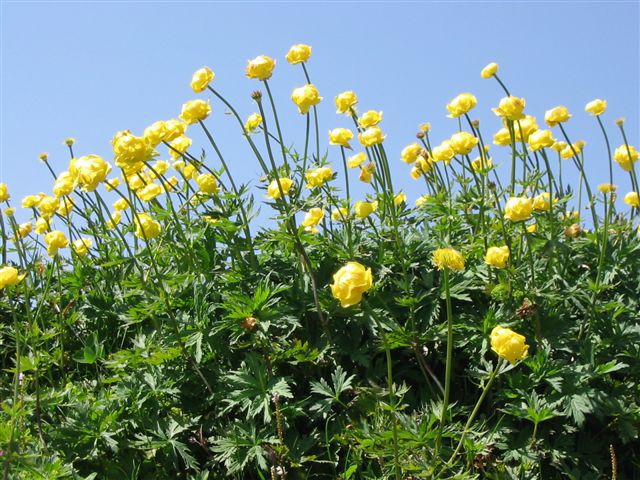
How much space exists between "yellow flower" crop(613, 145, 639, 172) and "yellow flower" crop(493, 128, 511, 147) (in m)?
0.51

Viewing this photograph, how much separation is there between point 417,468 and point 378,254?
2.99 ft

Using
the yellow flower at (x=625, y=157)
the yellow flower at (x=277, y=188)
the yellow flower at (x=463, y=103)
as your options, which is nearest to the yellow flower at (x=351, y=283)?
the yellow flower at (x=277, y=188)

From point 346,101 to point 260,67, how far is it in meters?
0.43

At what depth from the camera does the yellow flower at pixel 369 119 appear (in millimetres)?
2898

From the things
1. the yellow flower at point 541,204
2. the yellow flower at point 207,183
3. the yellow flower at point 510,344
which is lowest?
the yellow flower at point 510,344

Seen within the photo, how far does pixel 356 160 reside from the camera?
318 centimetres

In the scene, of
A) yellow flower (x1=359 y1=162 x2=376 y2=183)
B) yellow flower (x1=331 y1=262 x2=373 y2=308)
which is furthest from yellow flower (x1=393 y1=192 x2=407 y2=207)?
yellow flower (x1=331 y1=262 x2=373 y2=308)

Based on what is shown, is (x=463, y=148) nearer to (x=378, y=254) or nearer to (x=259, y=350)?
(x=378, y=254)

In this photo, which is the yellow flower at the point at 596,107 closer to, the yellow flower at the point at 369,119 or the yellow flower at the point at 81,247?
the yellow flower at the point at 369,119

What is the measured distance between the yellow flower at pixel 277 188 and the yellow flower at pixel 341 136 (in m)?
0.29

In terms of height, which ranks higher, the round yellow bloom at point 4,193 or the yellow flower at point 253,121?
the round yellow bloom at point 4,193

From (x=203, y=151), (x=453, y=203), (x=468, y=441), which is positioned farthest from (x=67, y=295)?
(x=468, y=441)

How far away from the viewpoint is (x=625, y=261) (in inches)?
114

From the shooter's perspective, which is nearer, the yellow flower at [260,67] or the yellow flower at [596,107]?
the yellow flower at [260,67]
